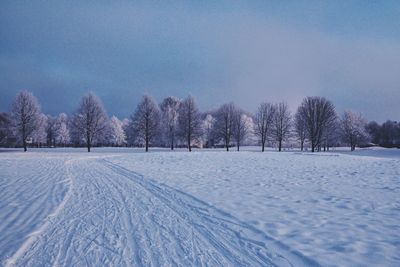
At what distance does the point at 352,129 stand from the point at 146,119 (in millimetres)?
50452

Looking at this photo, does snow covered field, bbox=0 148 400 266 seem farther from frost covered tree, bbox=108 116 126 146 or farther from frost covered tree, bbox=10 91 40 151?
frost covered tree, bbox=108 116 126 146

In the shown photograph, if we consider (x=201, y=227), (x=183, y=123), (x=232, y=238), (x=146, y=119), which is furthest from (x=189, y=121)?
(x=232, y=238)

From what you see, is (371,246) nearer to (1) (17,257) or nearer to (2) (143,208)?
(2) (143,208)

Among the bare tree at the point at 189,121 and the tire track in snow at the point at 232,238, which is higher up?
the bare tree at the point at 189,121

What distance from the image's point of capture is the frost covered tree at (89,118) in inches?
1767

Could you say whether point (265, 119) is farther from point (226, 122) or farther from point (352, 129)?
point (352, 129)

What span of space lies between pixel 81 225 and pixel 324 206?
6819 mm

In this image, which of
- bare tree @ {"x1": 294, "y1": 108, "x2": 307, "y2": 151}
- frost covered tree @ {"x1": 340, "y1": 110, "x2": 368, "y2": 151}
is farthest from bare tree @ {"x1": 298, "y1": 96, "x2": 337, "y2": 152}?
frost covered tree @ {"x1": 340, "y1": 110, "x2": 368, "y2": 151}

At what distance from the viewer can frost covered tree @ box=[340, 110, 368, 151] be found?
55031 mm

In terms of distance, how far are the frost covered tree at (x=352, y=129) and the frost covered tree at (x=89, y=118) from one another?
59146 mm

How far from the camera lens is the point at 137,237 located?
15.1 ft

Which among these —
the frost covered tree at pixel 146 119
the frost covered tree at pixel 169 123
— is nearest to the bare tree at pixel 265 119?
the frost covered tree at pixel 169 123

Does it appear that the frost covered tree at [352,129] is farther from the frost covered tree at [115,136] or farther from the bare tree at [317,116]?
the frost covered tree at [115,136]

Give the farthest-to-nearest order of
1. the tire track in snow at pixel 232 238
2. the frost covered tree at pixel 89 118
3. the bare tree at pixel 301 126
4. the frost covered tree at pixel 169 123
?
the frost covered tree at pixel 169 123 < the bare tree at pixel 301 126 < the frost covered tree at pixel 89 118 < the tire track in snow at pixel 232 238
